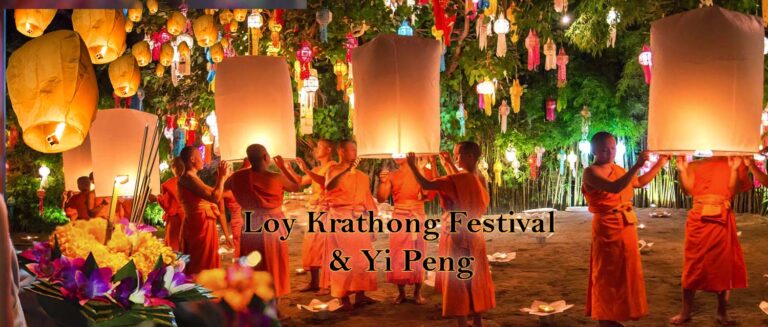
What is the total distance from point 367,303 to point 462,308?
180 centimetres

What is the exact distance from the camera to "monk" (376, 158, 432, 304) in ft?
23.4

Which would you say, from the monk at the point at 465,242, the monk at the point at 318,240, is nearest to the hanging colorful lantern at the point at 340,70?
the monk at the point at 318,240

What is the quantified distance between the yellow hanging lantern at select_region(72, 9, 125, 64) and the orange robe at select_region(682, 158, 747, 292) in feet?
14.6

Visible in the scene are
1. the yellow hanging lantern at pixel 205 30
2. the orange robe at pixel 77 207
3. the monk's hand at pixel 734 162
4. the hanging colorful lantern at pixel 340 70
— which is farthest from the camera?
the hanging colorful lantern at pixel 340 70

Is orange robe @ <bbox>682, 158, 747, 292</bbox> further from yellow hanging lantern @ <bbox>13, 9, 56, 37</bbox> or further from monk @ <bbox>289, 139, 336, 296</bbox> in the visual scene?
yellow hanging lantern @ <bbox>13, 9, 56, 37</bbox>

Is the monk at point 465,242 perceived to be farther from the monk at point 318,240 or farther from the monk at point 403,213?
the monk at point 318,240

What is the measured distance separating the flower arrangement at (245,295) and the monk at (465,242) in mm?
3536

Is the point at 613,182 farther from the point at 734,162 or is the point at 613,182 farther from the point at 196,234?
the point at 196,234

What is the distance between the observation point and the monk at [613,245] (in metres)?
5.16

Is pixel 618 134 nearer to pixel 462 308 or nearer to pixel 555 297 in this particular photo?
pixel 555 297

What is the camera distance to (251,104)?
215 inches

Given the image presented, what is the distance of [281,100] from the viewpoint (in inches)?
219

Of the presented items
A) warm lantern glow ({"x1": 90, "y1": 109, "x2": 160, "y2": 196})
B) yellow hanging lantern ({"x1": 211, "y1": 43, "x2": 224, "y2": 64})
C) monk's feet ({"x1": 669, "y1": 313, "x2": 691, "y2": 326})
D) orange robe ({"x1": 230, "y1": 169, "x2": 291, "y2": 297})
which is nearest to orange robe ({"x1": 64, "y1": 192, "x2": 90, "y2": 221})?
yellow hanging lantern ({"x1": 211, "y1": 43, "x2": 224, "y2": 64})

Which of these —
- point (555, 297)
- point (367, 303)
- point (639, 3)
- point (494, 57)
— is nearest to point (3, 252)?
point (367, 303)
